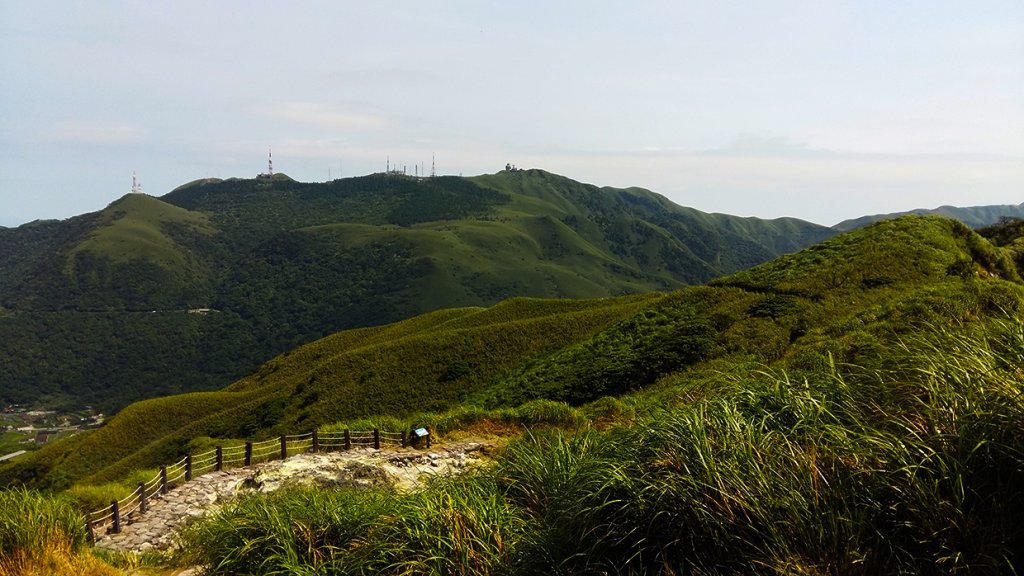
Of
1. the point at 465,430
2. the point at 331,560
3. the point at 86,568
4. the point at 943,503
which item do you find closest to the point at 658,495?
the point at 943,503

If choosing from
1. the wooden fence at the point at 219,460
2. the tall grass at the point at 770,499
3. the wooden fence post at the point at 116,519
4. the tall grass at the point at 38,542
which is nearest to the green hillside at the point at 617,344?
the tall grass at the point at 770,499

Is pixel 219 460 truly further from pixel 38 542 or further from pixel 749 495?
pixel 749 495

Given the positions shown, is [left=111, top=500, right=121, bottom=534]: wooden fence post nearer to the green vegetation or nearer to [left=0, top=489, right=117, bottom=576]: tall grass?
[left=0, top=489, right=117, bottom=576]: tall grass

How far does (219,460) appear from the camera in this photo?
20.7m

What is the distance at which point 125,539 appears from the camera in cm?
1445

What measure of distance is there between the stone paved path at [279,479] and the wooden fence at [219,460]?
0.32 m

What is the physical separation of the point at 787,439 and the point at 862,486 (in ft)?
2.69

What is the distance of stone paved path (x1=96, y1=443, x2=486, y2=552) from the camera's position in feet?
48.9

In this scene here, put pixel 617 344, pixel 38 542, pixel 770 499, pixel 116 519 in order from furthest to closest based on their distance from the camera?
pixel 617 344 → pixel 116 519 → pixel 38 542 → pixel 770 499

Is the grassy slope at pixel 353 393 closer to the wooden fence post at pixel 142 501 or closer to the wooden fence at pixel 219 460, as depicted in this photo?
the wooden fence at pixel 219 460

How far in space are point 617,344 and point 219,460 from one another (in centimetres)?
2742

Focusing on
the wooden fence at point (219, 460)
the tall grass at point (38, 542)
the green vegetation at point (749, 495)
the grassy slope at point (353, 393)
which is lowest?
the grassy slope at point (353, 393)

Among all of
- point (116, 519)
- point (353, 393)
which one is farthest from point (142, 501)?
point (353, 393)

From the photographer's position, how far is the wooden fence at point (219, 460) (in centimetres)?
1587
